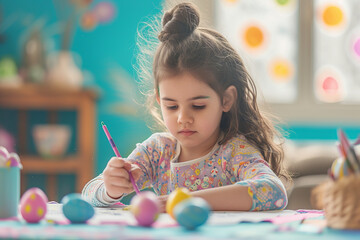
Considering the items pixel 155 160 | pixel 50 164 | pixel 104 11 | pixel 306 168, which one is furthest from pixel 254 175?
pixel 104 11

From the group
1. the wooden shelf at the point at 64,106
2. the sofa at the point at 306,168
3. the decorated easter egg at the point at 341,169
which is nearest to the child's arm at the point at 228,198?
the decorated easter egg at the point at 341,169

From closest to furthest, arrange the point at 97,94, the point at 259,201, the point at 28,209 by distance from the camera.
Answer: the point at 28,209, the point at 259,201, the point at 97,94

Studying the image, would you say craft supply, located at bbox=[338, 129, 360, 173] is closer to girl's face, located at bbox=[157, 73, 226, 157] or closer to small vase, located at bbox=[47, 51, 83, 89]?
girl's face, located at bbox=[157, 73, 226, 157]

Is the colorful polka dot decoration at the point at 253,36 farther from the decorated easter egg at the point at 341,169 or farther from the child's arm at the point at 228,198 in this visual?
the decorated easter egg at the point at 341,169

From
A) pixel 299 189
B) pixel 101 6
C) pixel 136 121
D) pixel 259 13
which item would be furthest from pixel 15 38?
pixel 299 189

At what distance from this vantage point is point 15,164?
886 mm

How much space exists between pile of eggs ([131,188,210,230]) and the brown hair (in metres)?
0.45

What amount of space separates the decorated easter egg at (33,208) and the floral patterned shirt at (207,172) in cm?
30

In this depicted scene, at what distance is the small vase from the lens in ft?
11.5

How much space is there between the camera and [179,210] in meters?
0.75

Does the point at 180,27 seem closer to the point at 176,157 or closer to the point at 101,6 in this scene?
the point at 176,157

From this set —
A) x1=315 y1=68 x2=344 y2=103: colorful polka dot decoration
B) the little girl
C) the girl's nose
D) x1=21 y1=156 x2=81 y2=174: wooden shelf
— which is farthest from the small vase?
the girl's nose

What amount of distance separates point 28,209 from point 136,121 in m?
2.94

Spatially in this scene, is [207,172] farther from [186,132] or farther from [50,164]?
[50,164]
